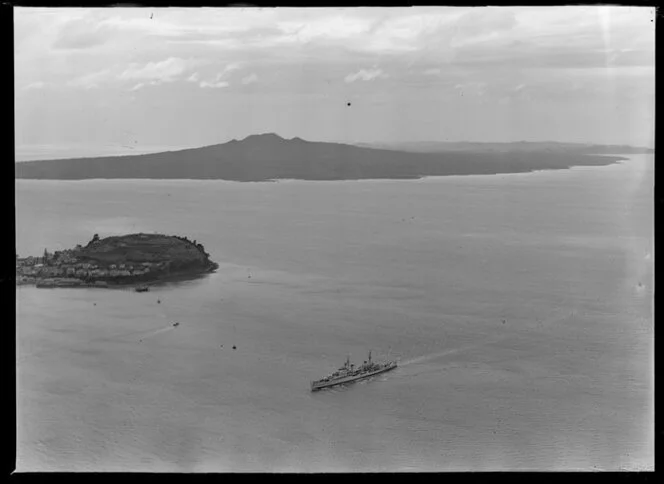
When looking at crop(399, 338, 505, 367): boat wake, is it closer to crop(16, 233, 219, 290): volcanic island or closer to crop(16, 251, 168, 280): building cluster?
crop(16, 233, 219, 290): volcanic island

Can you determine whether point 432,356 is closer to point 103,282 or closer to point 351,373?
point 351,373

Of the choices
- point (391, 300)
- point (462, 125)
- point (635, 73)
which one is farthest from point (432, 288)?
point (635, 73)

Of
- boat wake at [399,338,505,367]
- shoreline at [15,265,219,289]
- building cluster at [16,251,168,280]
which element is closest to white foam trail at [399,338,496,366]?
boat wake at [399,338,505,367]

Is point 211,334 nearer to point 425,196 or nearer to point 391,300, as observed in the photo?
point 391,300

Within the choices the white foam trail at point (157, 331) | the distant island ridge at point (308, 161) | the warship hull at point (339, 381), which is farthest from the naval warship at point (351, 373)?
the distant island ridge at point (308, 161)

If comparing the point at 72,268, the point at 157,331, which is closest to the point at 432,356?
the point at 157,331
